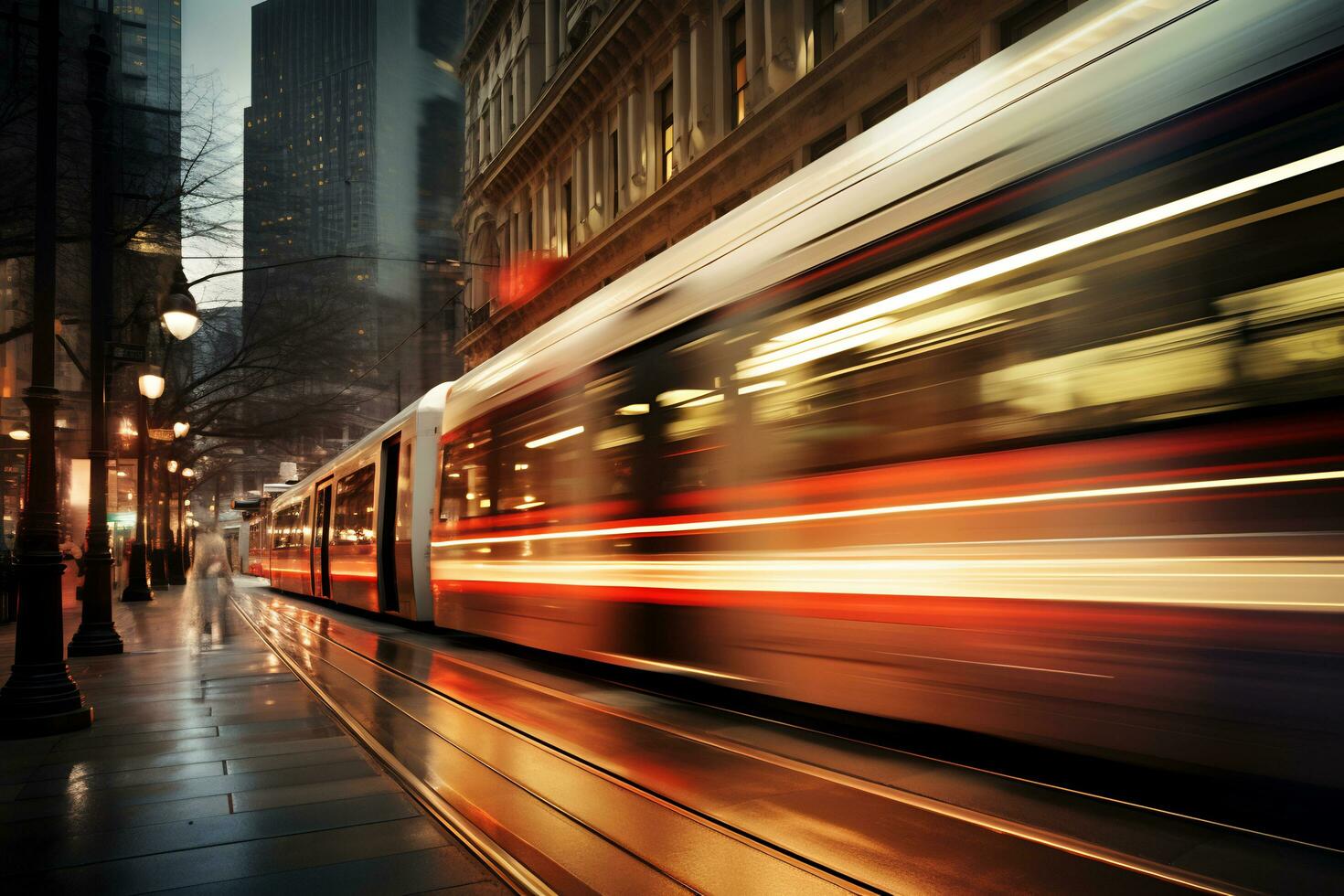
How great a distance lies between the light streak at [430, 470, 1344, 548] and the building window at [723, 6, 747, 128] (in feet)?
50.4

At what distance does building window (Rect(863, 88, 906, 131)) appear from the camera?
16344mm

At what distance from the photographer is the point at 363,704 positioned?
7766mm

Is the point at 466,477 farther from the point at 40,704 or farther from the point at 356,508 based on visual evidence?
the point at 356,508

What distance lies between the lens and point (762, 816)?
431 cm

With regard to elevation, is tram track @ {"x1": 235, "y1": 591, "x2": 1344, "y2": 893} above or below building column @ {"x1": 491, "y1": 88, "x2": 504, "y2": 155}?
below

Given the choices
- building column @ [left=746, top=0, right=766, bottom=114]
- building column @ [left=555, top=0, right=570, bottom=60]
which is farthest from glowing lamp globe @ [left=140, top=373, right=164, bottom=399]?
building column @ [left=555, top=0, right=570, bottom=60]

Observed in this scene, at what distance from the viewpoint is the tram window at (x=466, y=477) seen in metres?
10.9

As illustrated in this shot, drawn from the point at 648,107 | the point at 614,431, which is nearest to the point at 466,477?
the point at 614,431

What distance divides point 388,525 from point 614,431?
347 inches

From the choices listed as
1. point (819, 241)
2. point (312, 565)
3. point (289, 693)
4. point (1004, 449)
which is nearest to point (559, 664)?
point (289, 693)

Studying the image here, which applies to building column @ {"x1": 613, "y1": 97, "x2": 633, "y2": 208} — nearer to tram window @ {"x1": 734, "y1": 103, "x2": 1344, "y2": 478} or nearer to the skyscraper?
tram window @ {"x1": 734, "y1": 103, "x2": 1344, "y2": 478}

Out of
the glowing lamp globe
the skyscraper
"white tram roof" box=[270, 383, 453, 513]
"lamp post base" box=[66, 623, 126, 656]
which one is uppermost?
the skyscraper

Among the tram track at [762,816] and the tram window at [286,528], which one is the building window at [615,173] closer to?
the tram window at [286,528]

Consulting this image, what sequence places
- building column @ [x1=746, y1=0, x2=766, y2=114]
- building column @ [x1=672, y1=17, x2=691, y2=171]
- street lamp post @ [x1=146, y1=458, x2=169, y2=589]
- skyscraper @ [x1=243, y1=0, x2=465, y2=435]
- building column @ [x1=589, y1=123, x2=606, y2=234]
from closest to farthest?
building column @ [x1=746, y1=0, x2=766, y2=114] → building column @ [x1=672, y1=17, x2=691, y2=171] → building column @ [x1=589, y1=123, x2=606, y2=234] → street lamp post @ [x1=146, y1=458, x2=169, y2=589] → skyscraper @ [x1=243, y1=0, x2=465, y2=435]
